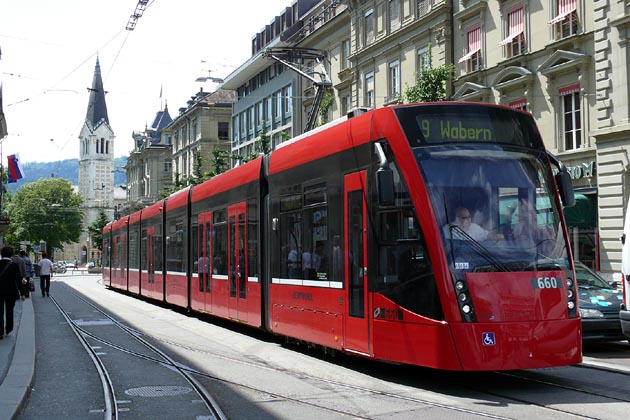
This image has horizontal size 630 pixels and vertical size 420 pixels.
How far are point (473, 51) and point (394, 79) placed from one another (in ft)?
19.6

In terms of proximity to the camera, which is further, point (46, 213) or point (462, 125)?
point (46, 213)

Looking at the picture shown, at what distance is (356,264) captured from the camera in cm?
994

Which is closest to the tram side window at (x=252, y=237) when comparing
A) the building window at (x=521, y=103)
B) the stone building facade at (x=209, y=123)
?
the building window at (x=521, y=103)

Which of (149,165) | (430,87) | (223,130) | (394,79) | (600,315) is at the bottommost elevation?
(600,315)

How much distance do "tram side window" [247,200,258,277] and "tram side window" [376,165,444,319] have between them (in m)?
4.69

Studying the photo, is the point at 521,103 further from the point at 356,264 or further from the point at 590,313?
the point at 356,264

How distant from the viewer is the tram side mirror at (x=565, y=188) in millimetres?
9320

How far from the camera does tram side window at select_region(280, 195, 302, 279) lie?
11.8 m

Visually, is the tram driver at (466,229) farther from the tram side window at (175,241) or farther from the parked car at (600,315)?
the tram side window at (175,241)

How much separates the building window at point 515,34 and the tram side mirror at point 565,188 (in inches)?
729

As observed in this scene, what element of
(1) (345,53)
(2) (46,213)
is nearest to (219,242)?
(1) (345,53)

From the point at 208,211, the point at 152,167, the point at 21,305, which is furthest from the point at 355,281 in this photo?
the point at 152,167

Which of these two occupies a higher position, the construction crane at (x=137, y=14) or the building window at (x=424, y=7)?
the building window at (x=424, y=7)

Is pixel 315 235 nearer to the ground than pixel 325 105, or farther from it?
nearer to the ground
